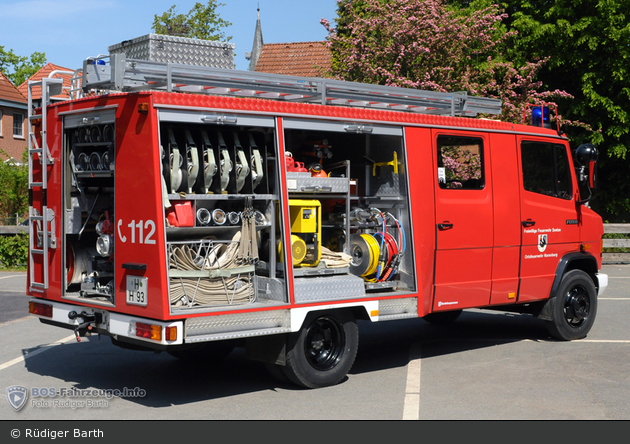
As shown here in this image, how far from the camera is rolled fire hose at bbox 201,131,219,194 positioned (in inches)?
255

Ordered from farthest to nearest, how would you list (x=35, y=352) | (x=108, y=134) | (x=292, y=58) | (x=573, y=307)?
(x=292, y=58), (x=573, y=307), (x=35, y=352), (x=108, y=134)

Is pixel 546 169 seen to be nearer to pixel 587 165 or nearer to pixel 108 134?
pixel 587 165

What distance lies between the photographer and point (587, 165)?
9.55 m

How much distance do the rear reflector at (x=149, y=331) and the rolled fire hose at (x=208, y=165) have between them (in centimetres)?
128

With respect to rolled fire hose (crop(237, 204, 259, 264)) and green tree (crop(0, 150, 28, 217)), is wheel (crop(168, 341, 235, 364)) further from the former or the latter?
green tree (crop(0, 150, 28, 217))

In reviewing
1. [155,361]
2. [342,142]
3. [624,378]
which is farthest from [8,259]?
[624,378]

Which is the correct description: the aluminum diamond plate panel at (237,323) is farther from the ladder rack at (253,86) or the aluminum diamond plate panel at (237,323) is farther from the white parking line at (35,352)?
the white parking line at (35,352)

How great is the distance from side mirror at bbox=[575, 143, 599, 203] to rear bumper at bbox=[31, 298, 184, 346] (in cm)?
592

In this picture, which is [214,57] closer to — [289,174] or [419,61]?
[289,174]

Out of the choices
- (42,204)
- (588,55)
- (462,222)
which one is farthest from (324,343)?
(588,55)

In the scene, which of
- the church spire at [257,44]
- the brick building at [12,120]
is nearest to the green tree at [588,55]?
the brick building at [12,120]

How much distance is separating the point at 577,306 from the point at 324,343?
403 centimetres

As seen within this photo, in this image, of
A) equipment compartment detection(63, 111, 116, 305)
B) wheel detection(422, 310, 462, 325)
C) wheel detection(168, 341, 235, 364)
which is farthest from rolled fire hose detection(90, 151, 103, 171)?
wheel detection(422, 310, 462, 325)

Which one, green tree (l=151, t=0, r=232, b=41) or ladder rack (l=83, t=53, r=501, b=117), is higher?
green tree (l=151, t=0, r=232, b=41)
